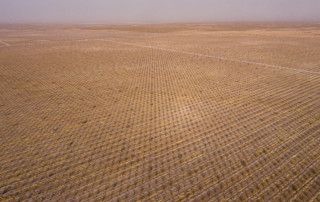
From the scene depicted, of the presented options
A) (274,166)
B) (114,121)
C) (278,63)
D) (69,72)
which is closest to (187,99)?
(114,121)

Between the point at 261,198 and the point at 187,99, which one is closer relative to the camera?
the point at 261,198

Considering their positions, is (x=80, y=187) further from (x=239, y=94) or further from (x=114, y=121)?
(x=239, y=94)

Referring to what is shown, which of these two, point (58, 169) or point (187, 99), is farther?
point (187, 99)

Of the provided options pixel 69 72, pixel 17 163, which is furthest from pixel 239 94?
pixel 69 72

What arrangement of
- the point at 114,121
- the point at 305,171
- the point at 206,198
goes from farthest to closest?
the point at 114,121 → the point at 305,171 → the point at 206,198

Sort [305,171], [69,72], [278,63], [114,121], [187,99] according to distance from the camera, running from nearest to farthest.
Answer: [305,171]
[114,121]
[187,99]
[69,72]
[278,63]

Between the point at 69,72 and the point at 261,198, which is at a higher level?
the point at 69,72

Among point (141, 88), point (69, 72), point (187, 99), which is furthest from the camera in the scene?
point (69, 72)

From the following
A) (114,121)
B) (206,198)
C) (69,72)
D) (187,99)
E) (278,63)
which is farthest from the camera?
(278,63)

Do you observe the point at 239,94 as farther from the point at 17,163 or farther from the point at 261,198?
the point at 17,163
